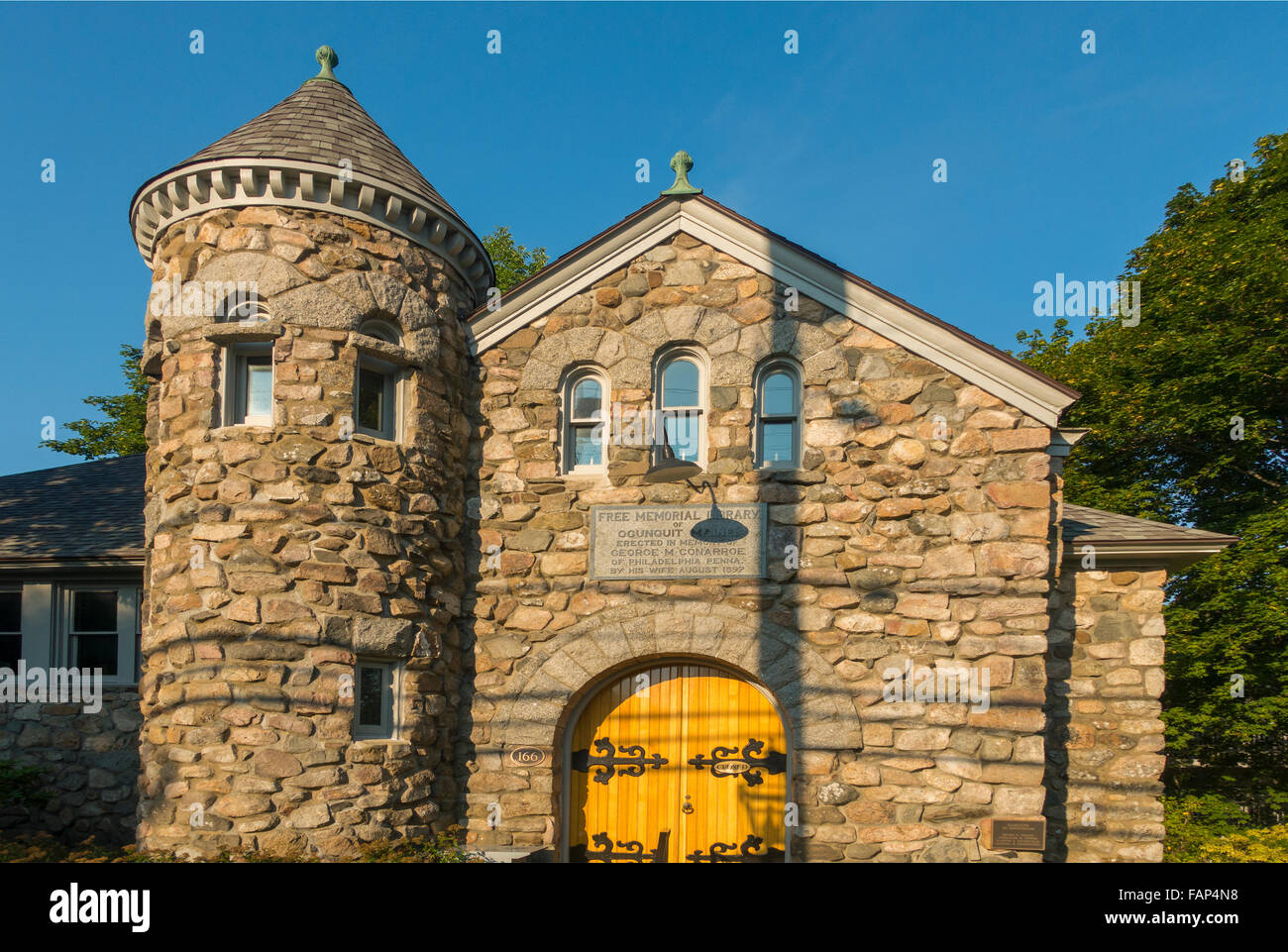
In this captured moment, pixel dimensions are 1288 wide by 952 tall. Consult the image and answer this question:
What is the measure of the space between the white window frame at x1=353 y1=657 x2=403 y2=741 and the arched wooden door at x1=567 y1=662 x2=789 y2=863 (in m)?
1.89

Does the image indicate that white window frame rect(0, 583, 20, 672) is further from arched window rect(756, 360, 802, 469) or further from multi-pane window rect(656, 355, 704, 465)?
arched window rect(756, 360, 802, 469)

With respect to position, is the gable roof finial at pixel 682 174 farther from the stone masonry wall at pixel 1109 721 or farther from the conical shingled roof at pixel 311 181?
the stone masonry wall at pixel 1109 721

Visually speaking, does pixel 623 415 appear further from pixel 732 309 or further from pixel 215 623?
pixel 215 623

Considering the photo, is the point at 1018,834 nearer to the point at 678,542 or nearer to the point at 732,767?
the point at 732,767

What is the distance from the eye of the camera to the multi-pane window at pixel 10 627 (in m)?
12.0

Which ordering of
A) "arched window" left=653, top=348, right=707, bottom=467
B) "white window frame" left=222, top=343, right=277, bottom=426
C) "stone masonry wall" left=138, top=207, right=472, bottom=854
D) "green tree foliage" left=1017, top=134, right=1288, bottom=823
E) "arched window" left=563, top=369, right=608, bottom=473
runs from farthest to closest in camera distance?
"green tree foliage" left=1017, top=134, right=1288, bottom=823
"arched window" left=563, top=369, right=608, bottom=473
"arched window" left=653, top=348, right=707, bottom=467
"white window frame" left=222, top=343, right=277, bottom=426
"stone masonry wall" left=138, top=207, right=472, bottom=854

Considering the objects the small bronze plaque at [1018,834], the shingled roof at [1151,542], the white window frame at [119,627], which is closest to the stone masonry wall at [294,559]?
the white window frame at [119,627]

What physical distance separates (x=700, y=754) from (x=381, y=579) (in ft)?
12.1

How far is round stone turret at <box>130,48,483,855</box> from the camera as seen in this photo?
8836 mm

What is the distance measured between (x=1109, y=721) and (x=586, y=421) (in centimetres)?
624

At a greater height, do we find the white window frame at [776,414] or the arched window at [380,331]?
the arched window at [380,331]

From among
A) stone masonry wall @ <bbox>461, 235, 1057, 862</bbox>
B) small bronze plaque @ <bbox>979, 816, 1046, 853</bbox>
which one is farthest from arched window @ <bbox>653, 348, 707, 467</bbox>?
small bronze plaque @ <bbox>979, 816, 1046, 853</bbox>

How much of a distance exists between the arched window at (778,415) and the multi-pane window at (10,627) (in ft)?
31.1

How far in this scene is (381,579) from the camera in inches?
370
